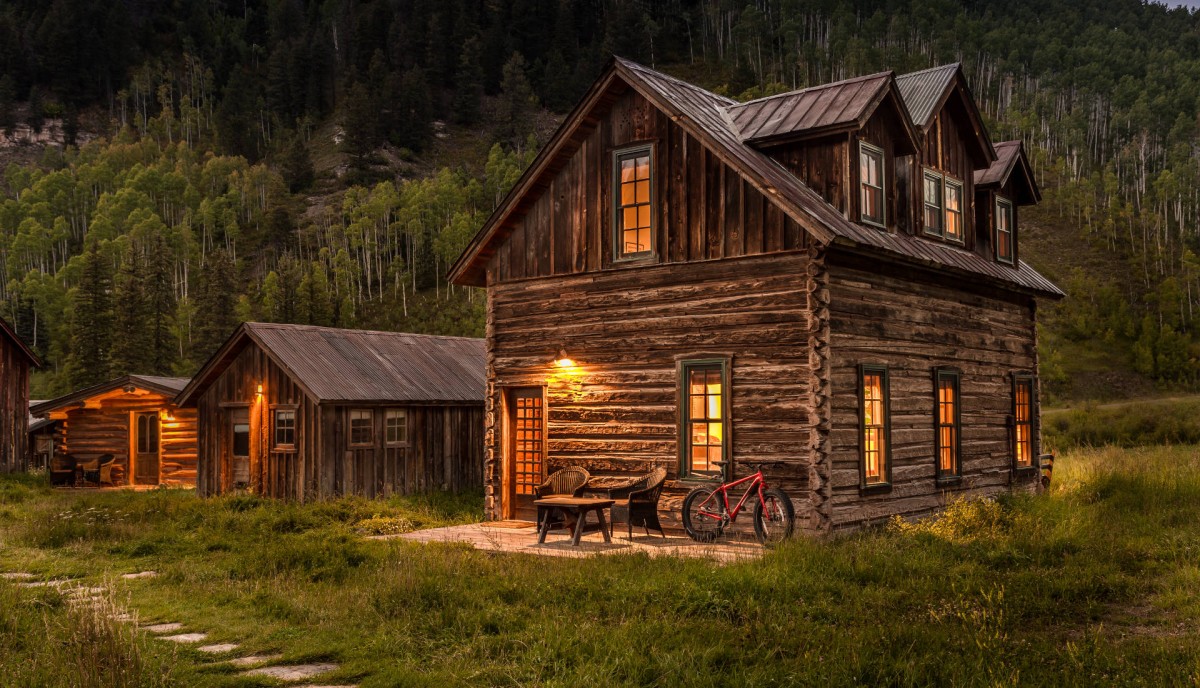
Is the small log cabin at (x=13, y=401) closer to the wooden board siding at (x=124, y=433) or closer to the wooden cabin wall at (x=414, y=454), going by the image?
the wooden board siding at (x=124, y=433)

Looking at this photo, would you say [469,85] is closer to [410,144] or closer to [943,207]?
[410,144]

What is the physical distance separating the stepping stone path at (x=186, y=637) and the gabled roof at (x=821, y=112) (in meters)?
12.0

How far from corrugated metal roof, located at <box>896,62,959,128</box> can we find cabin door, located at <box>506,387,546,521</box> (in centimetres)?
899

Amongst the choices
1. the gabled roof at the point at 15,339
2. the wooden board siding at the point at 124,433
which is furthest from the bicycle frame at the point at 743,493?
the gabled roof at the point at 15,339

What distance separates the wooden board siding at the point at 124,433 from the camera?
3362 centimetres

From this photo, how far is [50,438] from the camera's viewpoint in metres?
39.0

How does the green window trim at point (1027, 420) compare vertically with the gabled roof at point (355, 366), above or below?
below

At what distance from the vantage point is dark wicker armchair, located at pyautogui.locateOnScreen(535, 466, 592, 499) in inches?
700

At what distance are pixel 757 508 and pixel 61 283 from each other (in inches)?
3939

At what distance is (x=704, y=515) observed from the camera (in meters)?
16.3

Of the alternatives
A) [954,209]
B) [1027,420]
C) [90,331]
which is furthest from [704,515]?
[90,331]

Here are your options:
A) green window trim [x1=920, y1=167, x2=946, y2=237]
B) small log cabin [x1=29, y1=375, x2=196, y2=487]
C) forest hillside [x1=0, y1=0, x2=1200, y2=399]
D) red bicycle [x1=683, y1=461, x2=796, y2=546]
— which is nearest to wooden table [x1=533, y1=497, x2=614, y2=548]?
red bicycle [x1=683, y1=461, x2=796, y2=546]

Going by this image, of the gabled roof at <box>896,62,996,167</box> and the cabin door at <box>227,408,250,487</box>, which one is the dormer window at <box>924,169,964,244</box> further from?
the cabin door at <box>227,408,250,487</box>

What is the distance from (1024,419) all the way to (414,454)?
1414 cm
